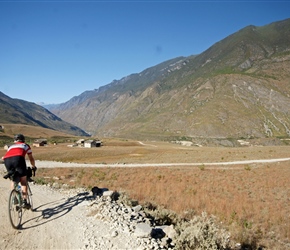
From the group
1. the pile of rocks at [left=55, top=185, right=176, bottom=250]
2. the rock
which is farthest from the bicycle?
the rock

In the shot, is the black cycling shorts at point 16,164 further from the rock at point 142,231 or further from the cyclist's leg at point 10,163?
the rock at point 142,231

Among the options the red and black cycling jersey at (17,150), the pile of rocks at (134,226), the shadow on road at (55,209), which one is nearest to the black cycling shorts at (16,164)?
the red and black cycling jersey at (17,150)

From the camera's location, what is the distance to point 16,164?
29.3 feet

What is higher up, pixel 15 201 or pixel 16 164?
pixel 16 164

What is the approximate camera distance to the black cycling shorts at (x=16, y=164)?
29.2 feet

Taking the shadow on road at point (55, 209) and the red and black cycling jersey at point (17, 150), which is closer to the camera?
the red and black cycling jersey at point (17, 150)

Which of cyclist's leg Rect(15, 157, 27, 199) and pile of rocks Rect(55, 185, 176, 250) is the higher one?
cyclist's leg Rect(15, 157, 27, 199)

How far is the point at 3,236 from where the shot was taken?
812 centimetres

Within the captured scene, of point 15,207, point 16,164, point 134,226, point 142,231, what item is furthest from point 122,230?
point 16,164

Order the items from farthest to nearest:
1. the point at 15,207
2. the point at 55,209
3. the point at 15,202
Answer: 1. the point at 55,209
2. the point at 15,202
3. the point at 15,207

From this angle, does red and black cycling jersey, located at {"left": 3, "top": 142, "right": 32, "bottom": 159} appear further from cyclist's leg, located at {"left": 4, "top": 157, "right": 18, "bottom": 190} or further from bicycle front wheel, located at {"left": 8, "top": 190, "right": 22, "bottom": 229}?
bicycle front wheel, located at {"left": 8, "top": 190, "right": 22, "bottom": 229}

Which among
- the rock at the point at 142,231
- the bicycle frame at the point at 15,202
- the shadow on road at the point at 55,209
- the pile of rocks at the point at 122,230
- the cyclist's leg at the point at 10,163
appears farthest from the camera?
the shadow on road at the point at 55,209

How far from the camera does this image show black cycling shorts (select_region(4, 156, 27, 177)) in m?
8.91

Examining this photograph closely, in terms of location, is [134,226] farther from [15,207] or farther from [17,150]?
[17,150]
